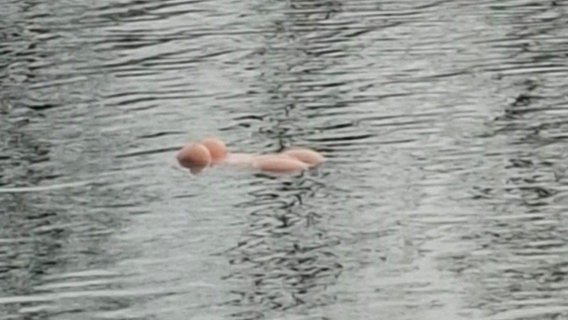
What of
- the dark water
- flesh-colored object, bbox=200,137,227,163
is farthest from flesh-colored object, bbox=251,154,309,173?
flesh-colored object, bbox=200,137,227,163

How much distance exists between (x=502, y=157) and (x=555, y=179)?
2.42ft

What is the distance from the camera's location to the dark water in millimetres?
11992

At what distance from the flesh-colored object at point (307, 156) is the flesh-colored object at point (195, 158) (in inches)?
22.2

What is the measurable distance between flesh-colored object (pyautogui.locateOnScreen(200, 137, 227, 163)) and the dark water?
21 cm

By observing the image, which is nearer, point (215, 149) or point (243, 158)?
point (243, 158)

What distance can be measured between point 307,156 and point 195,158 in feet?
2.65

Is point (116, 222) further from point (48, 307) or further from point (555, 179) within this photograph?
point (555, 179)

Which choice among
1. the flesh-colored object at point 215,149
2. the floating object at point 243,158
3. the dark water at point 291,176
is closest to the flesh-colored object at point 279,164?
the floating object at point 243,158

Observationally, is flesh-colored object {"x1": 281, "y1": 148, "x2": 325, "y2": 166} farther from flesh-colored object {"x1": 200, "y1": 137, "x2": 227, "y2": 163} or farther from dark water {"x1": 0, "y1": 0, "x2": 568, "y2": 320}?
flesh-colored object {"x1": 200, "y1": 137, "x2": 227, "y2": 163}

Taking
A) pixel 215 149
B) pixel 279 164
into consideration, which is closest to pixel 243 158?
pixel 215 149

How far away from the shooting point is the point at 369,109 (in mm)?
16578

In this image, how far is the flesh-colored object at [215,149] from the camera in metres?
15.2

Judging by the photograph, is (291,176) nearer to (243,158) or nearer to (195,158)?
(243,158)

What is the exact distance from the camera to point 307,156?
49.2ft
